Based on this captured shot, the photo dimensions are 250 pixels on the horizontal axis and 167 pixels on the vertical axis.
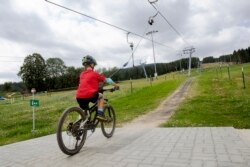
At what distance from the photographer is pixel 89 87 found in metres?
6.33

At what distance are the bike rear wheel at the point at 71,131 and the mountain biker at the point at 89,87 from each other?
0.35 meters

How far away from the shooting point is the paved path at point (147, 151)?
15.9ft

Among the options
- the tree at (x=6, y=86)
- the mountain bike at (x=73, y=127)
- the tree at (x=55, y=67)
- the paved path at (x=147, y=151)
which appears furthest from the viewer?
the tree at (x=6, y=86)

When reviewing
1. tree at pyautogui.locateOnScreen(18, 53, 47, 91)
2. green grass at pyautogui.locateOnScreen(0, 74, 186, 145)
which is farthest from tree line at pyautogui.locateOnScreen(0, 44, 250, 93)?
green grass at pyautogui.locateOnScreen(0, 74, 186, 145)

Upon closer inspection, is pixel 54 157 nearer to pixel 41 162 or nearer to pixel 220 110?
pixel 41 162

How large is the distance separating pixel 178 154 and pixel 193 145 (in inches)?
33.9

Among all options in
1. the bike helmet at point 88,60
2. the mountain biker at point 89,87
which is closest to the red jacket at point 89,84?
the mountain biker at point 89,87

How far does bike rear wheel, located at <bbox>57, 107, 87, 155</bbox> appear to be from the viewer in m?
5.51

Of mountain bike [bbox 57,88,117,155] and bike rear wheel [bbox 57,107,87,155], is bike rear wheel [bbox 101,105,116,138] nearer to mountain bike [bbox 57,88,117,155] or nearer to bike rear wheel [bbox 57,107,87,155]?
mountain bike [bbox 57,88,117,155]

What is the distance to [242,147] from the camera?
5586mm

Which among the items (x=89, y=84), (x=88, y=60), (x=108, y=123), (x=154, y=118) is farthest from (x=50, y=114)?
(x=89, y=84)

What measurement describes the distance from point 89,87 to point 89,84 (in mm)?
66

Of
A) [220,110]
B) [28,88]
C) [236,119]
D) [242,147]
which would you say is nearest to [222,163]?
[242,147]

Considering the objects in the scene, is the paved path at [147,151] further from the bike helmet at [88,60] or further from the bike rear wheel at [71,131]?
the bike helmet at [88,60]
